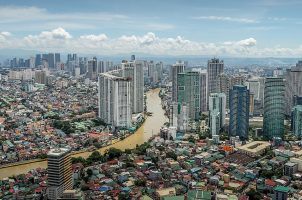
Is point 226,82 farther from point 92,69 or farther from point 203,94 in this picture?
point 92,69

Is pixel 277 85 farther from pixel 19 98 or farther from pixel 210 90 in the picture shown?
pixel 19 98

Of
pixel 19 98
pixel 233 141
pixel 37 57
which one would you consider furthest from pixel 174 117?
pixel 37 57

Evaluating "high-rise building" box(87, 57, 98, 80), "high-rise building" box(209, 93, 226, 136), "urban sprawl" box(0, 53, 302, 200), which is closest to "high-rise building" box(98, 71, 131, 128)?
"urban sprawl" box(0, 53, 302, 200)

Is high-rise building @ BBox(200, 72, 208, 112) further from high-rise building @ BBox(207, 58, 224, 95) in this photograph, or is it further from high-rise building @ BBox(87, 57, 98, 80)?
high-rise building @ BBox(87, 57, 98, 80)

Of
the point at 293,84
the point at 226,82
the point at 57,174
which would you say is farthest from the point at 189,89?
the point at 57,174

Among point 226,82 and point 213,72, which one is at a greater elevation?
point 213,72

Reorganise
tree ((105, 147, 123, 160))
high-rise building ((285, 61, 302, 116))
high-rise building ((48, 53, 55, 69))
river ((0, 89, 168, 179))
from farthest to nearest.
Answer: high-rise building ((48, 53, 55, 69))
high-rise building ((285, 61, 302, 116))
tree ((105, 147, 123, 160))
river ((0, 89, 168, 179))
